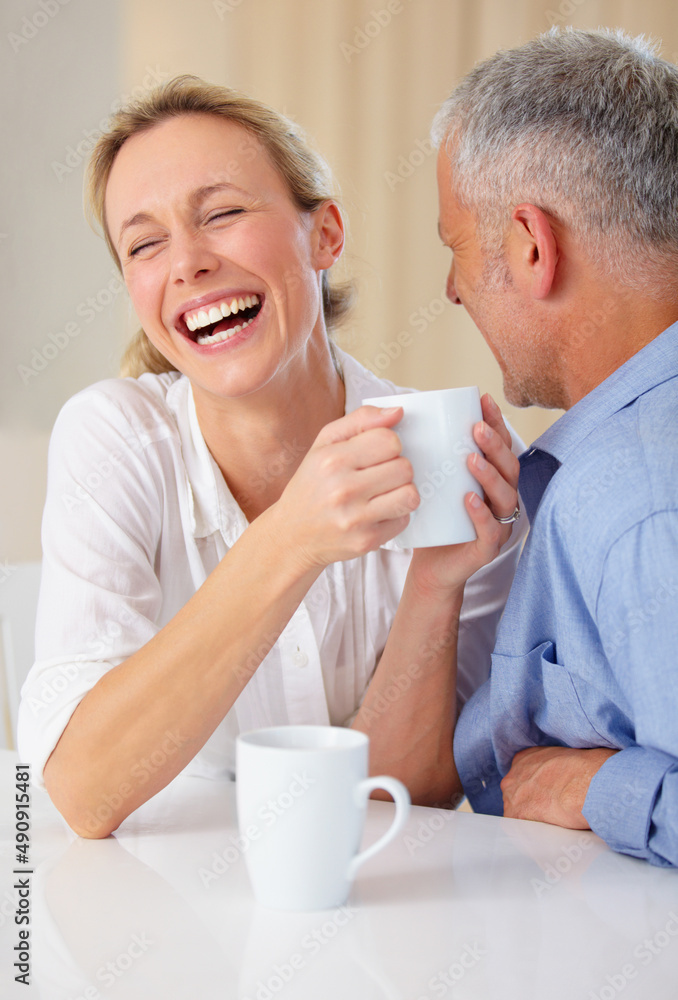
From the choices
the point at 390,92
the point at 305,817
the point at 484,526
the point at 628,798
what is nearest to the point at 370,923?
the point at 305,817

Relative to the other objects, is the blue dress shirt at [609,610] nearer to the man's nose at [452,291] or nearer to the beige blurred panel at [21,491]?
the man's nose at [452,291]

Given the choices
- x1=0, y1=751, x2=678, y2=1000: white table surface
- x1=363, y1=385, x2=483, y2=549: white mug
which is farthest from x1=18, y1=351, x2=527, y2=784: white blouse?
x1=363, y1=385, x2=483, y2=549: white mug

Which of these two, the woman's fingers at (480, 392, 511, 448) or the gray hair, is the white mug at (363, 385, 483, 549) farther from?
the gray hair

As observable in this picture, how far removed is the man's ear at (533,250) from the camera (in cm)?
92

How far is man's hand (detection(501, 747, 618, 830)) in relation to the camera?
789 mm

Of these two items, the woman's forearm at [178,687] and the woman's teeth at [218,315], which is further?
the woman's teeth at [218,315]

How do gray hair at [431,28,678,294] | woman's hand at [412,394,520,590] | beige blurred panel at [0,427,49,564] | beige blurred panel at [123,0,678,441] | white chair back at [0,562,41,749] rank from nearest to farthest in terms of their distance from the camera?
woman's hand at [412,394,520,590] → gray hair at [431,28,678,294] → white chair back at [0,562,41,749] → beige blurred panel at [0,427,49,564] → beige blurred panel at [123,0,678,441]

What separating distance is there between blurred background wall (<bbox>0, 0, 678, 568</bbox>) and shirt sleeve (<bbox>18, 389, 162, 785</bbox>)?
139cm

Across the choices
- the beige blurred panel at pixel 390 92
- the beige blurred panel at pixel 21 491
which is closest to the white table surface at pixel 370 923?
the beige blurred panel at pixel 21 491

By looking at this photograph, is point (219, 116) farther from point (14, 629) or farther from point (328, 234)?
point (14, 629)

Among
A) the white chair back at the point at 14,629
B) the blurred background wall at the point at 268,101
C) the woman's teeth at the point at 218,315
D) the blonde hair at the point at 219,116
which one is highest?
the blurred background wall at the point at 268,101

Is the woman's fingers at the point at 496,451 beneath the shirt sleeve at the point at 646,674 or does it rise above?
above

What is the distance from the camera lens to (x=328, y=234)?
125cm

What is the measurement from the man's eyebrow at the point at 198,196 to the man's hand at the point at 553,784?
0.73 metres
